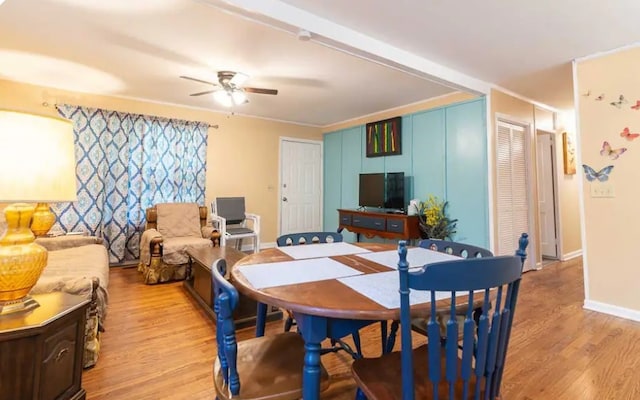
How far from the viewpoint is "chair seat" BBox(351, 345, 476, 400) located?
0.94 metres

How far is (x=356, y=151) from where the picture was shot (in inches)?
213

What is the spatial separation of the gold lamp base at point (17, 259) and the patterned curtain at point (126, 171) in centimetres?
314

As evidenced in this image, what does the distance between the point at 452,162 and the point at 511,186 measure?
810mm

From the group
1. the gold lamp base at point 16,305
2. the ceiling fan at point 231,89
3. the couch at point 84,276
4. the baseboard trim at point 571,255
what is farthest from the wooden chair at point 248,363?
the baseboard trim at point 571,255

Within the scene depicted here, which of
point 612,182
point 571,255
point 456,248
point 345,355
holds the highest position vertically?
point 612,182

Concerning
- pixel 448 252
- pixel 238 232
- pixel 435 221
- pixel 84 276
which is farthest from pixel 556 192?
pixel 84 276

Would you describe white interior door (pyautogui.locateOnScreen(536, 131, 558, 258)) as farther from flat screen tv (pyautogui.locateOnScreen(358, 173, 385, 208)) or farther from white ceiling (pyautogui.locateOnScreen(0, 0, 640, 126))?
flat screen tv (pyautogui.locateOnScreen(358, 173, 385, 208))

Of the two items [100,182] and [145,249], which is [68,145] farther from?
[100,182]

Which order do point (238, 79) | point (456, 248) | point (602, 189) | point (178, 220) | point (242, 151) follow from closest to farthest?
point (456, 248)
point (602, 189)
point (238, 79)
point (178, 220)
point (242, 151)

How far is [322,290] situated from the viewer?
1081 millimetres

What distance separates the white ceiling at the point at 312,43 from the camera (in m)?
2.17

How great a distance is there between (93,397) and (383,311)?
167cm

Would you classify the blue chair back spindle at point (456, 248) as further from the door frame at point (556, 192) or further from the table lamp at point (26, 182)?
the door frame at point (556, 192)

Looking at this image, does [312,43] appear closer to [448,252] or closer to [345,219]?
[448,252]
